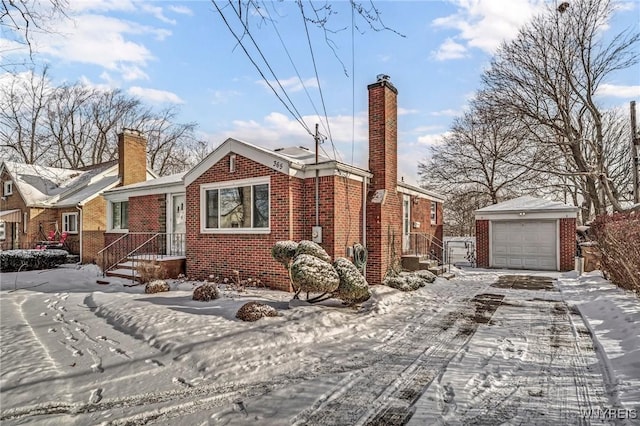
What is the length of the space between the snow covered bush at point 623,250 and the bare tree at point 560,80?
784 cm

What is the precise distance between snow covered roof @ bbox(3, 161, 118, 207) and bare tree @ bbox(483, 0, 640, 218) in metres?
21.8

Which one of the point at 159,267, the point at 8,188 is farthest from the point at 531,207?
the point at 8,188

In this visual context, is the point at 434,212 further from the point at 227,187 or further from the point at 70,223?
the point at 70,223

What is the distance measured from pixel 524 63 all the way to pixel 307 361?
1902 cm

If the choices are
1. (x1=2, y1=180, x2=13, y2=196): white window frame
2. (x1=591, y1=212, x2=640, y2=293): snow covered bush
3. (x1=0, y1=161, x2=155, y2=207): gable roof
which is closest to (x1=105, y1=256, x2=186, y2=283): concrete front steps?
(x1=0, y1=161, x2=155, y2=207): gable roof

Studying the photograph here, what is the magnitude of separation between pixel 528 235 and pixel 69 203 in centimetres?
2281

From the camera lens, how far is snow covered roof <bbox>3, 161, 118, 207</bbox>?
1936 cm

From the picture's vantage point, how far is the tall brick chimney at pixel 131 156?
18250 millimetres

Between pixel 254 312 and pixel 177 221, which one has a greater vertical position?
pixel 177 221

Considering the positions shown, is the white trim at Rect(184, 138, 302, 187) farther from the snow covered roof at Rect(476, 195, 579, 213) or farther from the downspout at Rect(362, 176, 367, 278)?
the snow covered roof at Rect(476, 195, 579, 213)

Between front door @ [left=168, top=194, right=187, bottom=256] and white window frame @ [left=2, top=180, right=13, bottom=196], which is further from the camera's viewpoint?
white window frame @ [left=2, top=180, right=13, bottom=196]

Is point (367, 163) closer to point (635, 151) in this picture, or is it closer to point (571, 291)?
point (571, 291)

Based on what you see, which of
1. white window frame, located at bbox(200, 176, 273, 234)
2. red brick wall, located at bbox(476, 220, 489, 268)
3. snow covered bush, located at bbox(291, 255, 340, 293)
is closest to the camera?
snow covered bush, located at bbox(291, 255, 340, 293)

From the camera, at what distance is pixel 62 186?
21.9 meters
